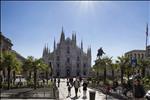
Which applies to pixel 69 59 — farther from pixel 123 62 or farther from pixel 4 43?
pixel 123 62

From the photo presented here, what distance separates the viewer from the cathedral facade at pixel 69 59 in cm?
13225

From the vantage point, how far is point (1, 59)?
36656mm

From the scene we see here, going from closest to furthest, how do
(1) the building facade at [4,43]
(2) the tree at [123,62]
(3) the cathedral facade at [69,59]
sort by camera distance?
(2) the tree at [123,62], (1) the building facade at [4,43], (3) the cathedral facade at [69,59]

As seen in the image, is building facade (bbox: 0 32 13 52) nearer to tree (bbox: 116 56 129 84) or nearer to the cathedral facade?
tree (bbox: 116 56 129 84)

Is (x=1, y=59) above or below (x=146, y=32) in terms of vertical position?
below

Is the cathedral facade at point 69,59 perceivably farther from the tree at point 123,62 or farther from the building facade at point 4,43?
the tree at point 123,62

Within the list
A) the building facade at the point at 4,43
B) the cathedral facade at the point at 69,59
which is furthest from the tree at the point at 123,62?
the cathedral facade at the point at 69,59

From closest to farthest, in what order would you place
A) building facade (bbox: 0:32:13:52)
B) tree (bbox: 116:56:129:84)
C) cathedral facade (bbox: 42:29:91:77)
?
tree (bbox: 116:56:129:84) < building facade (bbox: 0:32:13:52) < cathedral facade (bbox: 42:29:91:77)

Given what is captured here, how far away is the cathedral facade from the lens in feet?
434

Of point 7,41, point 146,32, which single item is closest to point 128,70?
point 146,32

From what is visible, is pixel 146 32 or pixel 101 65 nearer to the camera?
pixel 146 32

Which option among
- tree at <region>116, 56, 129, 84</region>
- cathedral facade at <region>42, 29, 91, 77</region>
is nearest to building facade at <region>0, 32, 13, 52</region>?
tree at <region>116, 56, 129, 84</region>

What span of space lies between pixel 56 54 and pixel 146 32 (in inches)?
3519

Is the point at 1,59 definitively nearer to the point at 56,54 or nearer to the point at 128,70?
the point at 128,70
